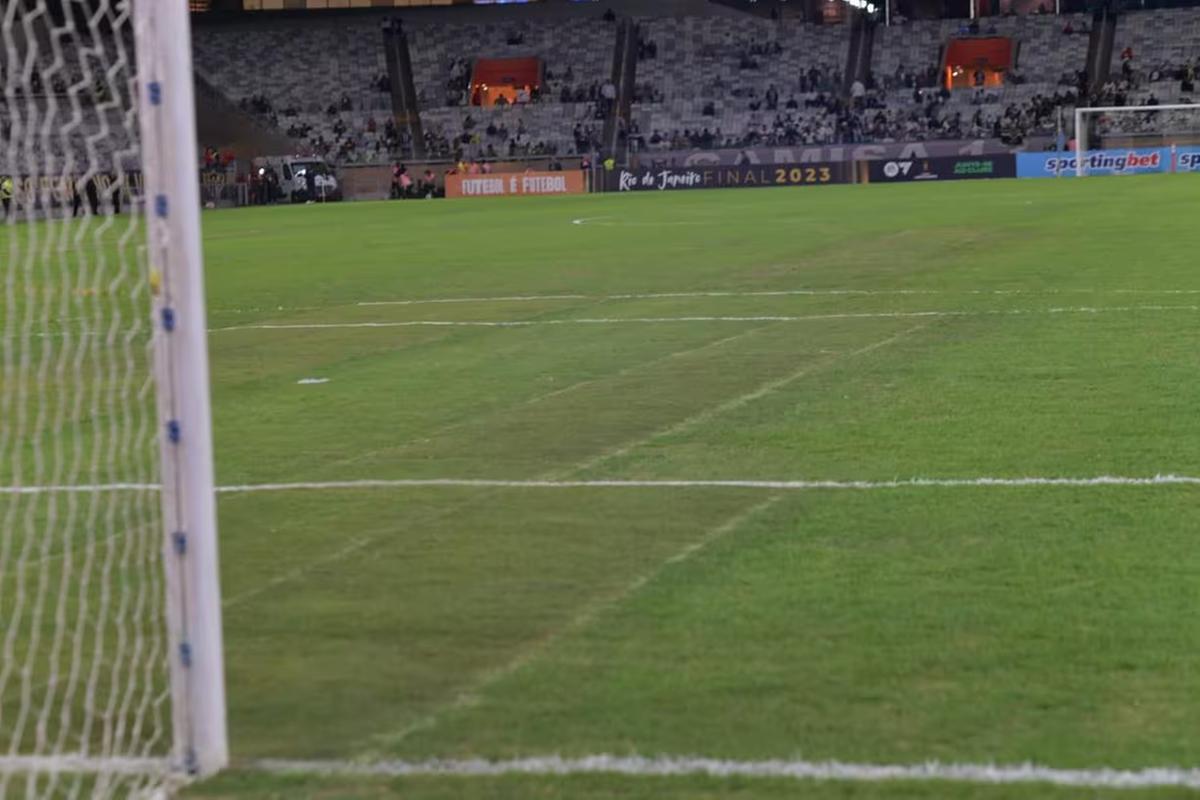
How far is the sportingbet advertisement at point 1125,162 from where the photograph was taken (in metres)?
65.1

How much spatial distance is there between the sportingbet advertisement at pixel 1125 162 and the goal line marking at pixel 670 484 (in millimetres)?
57411

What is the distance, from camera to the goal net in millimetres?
5094

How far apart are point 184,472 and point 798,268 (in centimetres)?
2013

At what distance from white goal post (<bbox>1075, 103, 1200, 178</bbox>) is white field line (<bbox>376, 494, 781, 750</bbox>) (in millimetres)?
58697

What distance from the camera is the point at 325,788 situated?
5051 mm

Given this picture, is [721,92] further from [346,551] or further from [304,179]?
[346,551]

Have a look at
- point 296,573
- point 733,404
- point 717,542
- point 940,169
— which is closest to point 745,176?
point 940,169

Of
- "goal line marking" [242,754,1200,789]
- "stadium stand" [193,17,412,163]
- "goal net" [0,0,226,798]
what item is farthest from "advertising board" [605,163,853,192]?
"goal line marking" [242,754,1200,789]

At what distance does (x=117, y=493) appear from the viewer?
9.25 metres

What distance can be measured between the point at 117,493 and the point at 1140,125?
210ft

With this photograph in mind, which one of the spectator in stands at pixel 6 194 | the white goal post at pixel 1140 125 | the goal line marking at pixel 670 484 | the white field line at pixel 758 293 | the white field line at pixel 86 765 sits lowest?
the white field line at pixel 86 765

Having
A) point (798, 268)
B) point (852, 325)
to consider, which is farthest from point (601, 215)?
point (852, 325)

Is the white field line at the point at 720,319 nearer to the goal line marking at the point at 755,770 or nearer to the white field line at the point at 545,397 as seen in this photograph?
the white field line at the point at 545,397

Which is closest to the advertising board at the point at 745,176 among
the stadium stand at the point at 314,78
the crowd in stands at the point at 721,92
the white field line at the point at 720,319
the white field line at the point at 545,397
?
the crowd in stands at the point at 721,92
